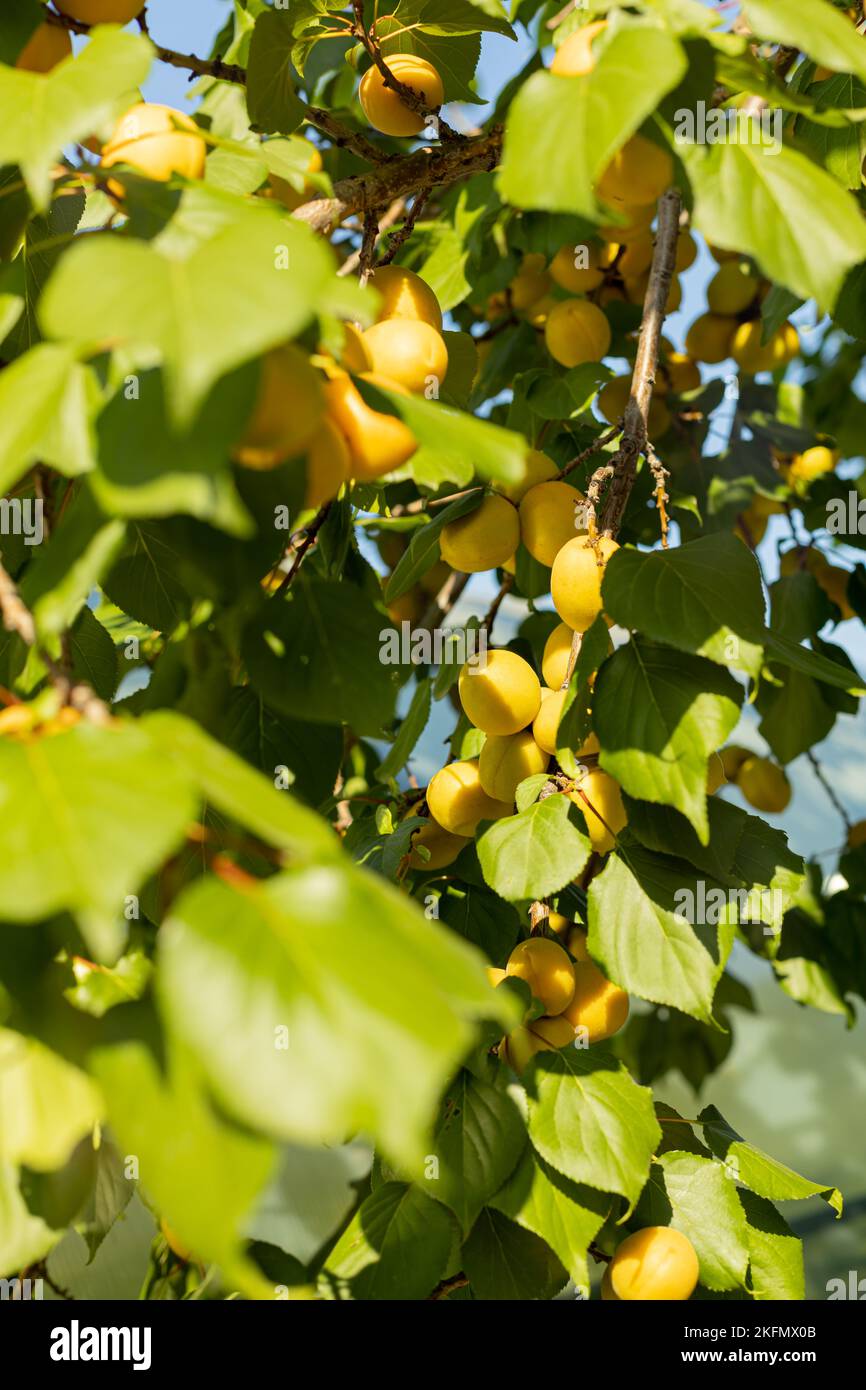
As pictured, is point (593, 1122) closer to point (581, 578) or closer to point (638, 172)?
point (581, 578)

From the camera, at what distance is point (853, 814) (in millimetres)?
2885

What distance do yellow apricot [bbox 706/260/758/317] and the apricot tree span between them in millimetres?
289

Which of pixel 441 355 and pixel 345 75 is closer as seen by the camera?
pixel 441 355

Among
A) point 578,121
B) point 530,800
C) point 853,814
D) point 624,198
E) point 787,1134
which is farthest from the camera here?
point 853,814

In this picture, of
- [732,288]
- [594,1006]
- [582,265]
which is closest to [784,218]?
[594,1006]

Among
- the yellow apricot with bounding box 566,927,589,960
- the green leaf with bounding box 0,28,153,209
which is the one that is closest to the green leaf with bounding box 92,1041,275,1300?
the green leaf with bounding box 0,28,153,209

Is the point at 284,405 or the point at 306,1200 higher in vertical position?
the point at 284,405

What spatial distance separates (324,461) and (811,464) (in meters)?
1.17

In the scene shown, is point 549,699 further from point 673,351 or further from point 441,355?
point 673,351

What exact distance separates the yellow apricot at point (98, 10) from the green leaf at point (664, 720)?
0.45 meters

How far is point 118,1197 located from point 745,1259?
42cm

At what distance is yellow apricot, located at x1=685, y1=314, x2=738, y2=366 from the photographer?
57.1 inches

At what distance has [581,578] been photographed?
0.73 metres
